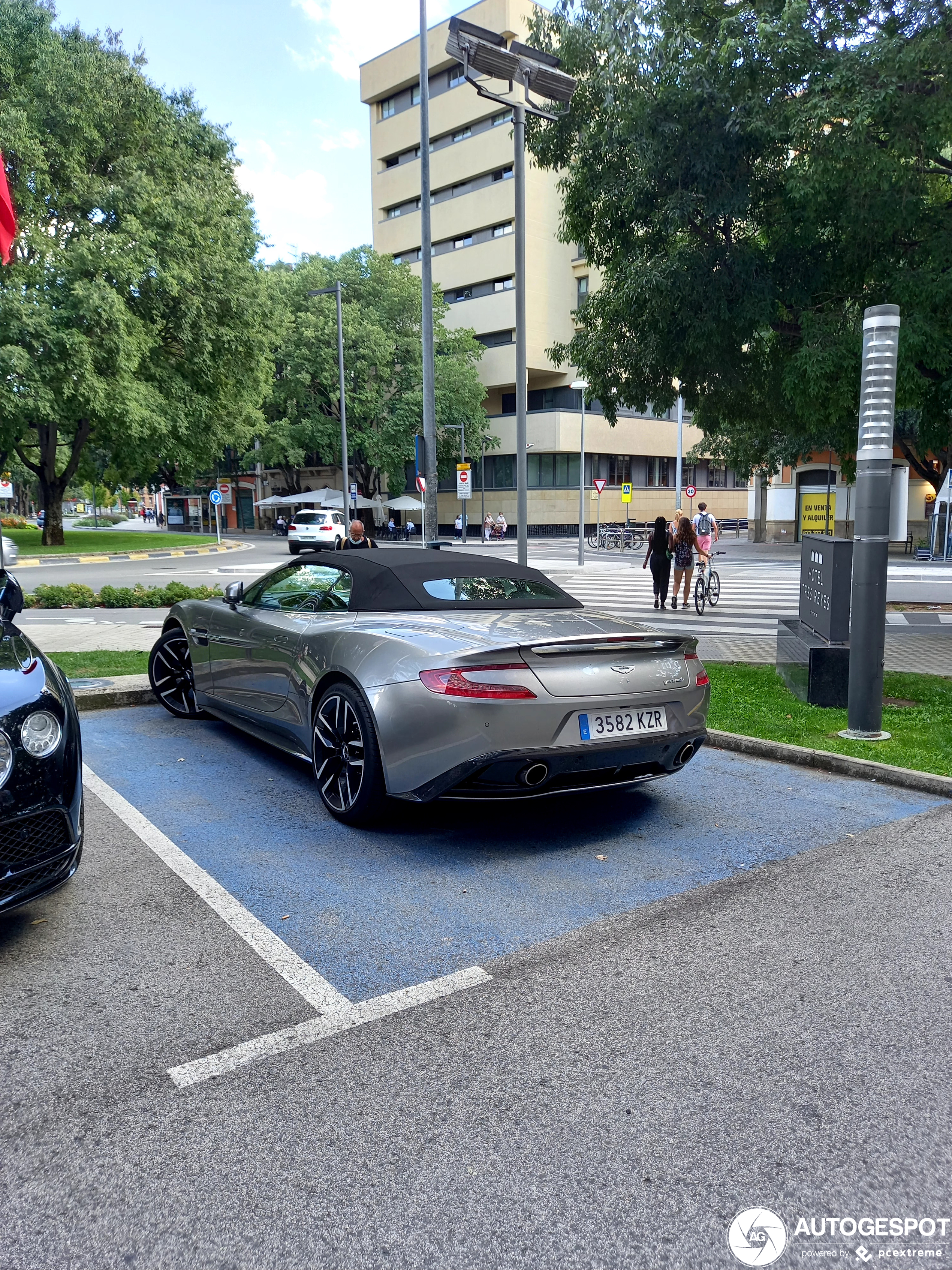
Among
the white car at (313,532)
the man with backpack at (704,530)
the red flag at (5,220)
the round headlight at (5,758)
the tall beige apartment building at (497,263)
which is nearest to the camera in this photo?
the round headlight at (5,758)

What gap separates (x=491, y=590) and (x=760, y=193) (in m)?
8.17

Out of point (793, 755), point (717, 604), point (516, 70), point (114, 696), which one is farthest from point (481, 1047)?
point (717, 604)

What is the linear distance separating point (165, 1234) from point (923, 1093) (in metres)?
1.93

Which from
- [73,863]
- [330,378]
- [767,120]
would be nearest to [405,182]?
[330,378]

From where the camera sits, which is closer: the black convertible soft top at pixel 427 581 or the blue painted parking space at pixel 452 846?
the blue painted parking space at pixel 452 846

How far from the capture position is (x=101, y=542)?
1622 inches

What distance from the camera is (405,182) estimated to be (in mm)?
61094

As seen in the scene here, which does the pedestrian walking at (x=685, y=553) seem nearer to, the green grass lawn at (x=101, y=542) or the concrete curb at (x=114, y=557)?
the concrete curb at (x=114, y=557)

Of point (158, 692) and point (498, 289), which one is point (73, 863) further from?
point (498, 289)

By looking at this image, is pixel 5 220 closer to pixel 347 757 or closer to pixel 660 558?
pixel 347 757

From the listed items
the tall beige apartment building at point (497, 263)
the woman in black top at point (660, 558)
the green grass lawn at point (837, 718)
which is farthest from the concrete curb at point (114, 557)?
the green grass lawn at point (837, 718)

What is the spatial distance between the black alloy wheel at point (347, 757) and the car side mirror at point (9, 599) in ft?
5.32

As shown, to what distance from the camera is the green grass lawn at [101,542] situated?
34.2 metres

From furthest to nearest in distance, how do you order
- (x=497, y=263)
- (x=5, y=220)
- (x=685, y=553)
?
(x=497, y=263) → (x=685, y=553) → (x=5, y=220)
